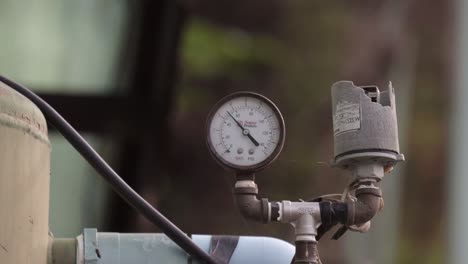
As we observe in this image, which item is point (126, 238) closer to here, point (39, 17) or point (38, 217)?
point (38, 217)

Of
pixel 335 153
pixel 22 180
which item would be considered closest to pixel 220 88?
pixel 335 153

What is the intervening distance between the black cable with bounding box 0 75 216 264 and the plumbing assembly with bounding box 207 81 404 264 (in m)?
0.12

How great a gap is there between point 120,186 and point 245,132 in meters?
0.25

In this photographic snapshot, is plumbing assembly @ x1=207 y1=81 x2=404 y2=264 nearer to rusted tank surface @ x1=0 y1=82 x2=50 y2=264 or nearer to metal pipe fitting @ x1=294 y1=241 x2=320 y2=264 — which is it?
metal pipe fitting @ x1=294 y1=241 x2=320 y2=264

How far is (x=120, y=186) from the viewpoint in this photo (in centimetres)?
198

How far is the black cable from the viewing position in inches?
77.1

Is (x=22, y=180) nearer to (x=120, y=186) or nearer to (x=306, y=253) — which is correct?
(x=120, y=186)

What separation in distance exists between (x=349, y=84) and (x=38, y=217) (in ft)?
2.03

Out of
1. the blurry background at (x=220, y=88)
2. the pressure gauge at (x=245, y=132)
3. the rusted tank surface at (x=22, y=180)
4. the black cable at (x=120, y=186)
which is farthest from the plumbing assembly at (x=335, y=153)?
the blurry background at (x=220, y=88)

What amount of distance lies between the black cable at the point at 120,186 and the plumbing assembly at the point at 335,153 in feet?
0.38

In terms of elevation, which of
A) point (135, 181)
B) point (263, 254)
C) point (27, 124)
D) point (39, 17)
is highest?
point (39, 17)

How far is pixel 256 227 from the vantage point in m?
5.02

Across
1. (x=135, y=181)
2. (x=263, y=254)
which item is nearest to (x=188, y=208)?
(x=135, y=181)

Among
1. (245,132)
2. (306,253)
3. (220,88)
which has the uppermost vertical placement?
(220,88)
